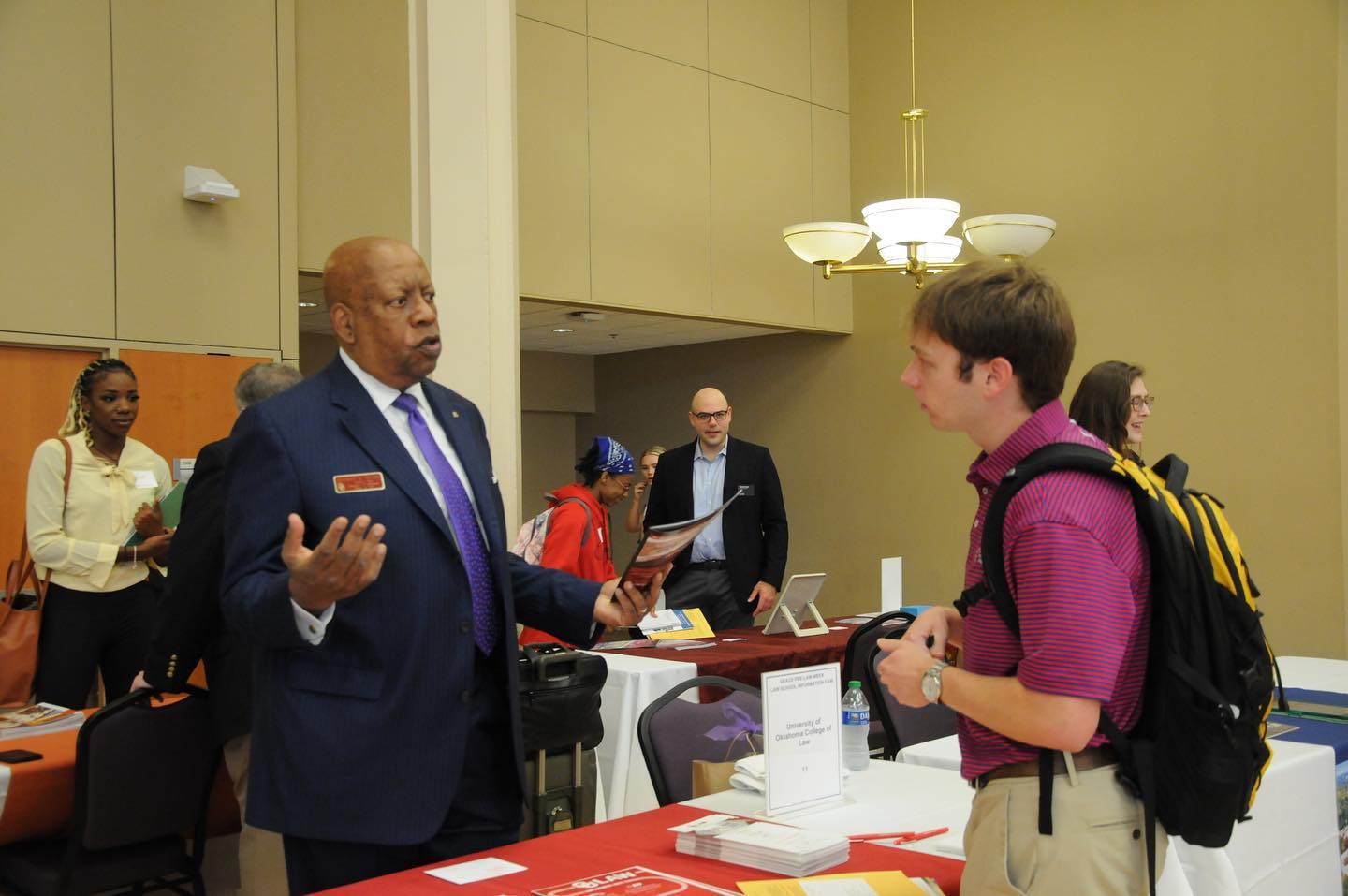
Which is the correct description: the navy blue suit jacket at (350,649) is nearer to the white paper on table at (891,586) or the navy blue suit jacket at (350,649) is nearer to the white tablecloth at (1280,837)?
the white tablecloth at (1280,837)

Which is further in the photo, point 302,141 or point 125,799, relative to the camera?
point 302,141

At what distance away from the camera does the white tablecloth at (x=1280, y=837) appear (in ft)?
7.36

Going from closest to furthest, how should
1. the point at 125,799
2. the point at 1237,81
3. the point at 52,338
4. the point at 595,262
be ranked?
the point at 125,799
the point at 52,338
the point at 1237,81
the point at 595,262

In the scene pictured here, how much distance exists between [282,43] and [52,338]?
6.35 feet

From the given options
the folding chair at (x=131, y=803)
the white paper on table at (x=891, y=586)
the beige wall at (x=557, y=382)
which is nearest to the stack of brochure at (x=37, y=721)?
the folding chair at (x=131, y=803)

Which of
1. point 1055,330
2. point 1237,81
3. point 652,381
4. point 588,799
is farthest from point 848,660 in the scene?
point 652,381

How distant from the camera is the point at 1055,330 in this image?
4.47ft

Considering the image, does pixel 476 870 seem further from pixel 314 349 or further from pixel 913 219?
pixel 314 349

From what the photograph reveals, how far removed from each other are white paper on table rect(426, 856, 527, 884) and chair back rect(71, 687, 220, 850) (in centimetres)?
143

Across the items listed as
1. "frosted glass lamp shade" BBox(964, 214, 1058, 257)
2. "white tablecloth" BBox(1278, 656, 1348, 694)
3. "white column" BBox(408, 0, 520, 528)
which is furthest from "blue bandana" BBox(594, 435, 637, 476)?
"white tablecloth" BBox(1278, 656, 1348, 694)

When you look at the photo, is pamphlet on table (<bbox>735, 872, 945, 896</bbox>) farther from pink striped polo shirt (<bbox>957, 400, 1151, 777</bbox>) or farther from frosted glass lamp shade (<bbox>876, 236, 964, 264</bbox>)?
frosted glass lamp shade (<bbox>876, 236, 964, 264</bbox>)

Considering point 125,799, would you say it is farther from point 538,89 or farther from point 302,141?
point 538,89

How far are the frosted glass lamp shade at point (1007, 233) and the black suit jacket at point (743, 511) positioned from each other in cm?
151

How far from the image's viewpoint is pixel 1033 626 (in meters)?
1.28
